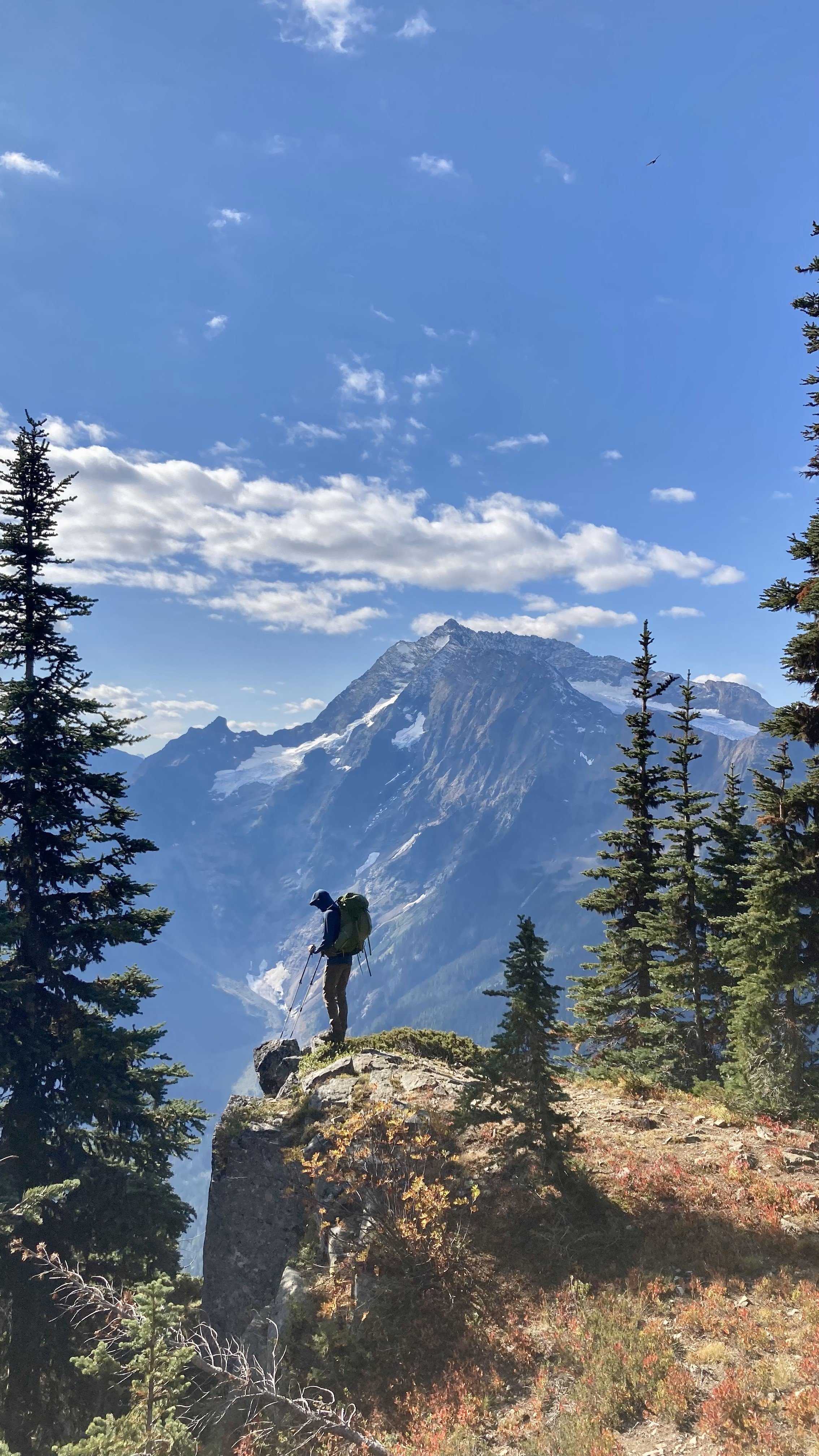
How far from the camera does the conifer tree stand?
443 inches

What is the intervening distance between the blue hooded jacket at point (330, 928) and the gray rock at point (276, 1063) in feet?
12.6

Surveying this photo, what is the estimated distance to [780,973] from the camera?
14.7 metres

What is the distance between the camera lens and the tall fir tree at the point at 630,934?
23969mm

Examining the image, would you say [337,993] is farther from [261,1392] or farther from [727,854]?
[727,854]

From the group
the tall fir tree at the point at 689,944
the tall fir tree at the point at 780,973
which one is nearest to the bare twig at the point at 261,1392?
the tall fir tree at the point at 780,973

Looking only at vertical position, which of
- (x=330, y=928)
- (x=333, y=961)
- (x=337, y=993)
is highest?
(x=330, y=928)

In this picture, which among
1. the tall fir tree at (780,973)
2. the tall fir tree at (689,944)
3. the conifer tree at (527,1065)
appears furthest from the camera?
the tall fir tree at (689,944)

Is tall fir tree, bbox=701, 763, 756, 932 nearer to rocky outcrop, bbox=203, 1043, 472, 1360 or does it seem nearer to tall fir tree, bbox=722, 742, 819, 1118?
tall fir tree, bbox=722, 742, 819, 1118

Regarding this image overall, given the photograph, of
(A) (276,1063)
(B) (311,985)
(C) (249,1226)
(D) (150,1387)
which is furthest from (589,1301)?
(A) (276,1063)

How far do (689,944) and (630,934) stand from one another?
6.01ft

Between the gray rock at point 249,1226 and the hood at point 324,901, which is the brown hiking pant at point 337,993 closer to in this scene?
the hood at point 324,901

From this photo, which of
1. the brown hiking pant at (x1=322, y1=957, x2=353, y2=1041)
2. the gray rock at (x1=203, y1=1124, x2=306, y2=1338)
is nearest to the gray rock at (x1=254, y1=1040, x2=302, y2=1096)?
the brown hiking pant at (x1=322, y1=957, x2=353, y2=1041)

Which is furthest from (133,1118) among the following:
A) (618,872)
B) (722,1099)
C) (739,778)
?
(739,778)

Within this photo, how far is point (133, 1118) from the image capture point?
17.9m
